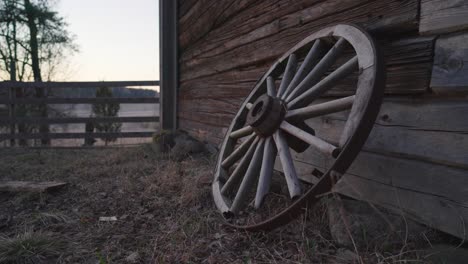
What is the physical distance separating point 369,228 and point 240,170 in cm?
84

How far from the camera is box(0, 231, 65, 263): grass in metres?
1.61

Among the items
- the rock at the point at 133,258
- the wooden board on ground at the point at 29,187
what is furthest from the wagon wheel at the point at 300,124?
the wooden board on ground at the point at 29,187

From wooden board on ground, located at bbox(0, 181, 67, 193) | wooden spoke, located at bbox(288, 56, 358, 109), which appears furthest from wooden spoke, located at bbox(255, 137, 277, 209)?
wooden board on ground, located at bbox(0, 181, 67, 193)

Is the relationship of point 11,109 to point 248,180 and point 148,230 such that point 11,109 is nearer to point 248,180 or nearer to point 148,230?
point 148,230

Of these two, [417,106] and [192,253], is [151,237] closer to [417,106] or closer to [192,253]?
[192,253]

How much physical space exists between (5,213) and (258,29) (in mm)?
2585

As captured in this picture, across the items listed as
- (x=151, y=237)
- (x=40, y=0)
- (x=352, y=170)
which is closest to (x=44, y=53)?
(x=40, y=0)

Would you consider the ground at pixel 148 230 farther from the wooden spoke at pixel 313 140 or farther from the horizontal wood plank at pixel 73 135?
the horizontal wood plank at pixel 73 135

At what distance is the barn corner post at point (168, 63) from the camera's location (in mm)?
5770

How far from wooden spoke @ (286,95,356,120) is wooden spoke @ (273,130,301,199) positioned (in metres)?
0.14

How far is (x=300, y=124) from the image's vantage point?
178cm

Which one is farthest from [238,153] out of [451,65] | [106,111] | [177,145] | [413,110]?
[106,111]

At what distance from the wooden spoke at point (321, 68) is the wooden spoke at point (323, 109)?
15 cm

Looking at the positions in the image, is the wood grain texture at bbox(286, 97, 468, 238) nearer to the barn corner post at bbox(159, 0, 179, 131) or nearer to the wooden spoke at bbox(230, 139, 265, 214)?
the wooden spoke at bbox(230, 139, 265, 214)
